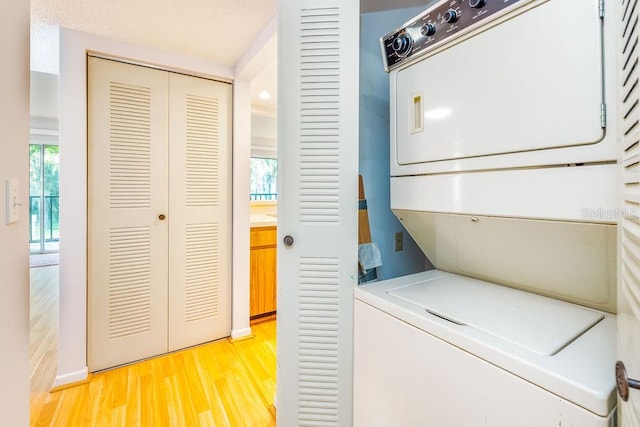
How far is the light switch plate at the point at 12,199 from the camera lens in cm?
80

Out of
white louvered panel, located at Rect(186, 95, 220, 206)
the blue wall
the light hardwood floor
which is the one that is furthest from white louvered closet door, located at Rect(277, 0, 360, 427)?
white louvered panel, located at Rect(186, 95, 220, 206)

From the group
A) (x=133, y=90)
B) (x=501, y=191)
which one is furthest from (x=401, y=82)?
(x=133, y=90)

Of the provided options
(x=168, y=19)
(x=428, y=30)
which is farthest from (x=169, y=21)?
(x=428, y=30)

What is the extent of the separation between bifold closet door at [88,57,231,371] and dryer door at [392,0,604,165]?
1.84 m

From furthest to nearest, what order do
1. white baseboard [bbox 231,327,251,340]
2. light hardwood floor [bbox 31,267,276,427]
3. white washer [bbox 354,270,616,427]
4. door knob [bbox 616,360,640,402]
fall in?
white baseboard [bbox 231,327,251,340]
light hardwood floor [bbox 31,267,276,427]
white washer [bbox 354,270,616,427]
door knob [bbox 616,360,640,402]

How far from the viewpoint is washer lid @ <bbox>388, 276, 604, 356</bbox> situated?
73 cm

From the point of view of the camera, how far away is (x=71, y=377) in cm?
187

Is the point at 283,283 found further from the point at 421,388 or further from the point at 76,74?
the point at 76,74

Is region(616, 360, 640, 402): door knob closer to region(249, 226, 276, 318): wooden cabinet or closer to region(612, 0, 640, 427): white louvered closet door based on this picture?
region(612, 0, 640, 427): white louvered closet door

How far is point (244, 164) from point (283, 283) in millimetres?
1552

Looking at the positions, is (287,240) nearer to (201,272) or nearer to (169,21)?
(201,272)

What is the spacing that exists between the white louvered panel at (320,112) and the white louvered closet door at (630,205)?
33.2 inches

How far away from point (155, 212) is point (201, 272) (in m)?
0.61

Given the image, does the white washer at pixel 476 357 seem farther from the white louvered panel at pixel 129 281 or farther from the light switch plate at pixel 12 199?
the white louvered panel at pixel 129 281
